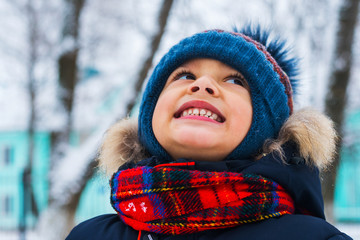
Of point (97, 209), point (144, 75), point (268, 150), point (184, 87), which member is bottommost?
point (97, 209)

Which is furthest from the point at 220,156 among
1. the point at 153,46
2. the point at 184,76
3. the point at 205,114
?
the point at 153,46

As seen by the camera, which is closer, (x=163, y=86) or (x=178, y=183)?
(x=178, y=183)

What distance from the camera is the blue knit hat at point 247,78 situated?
1377mm

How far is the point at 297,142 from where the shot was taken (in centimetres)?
136

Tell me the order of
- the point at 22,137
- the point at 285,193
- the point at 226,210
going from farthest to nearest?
the point at 22,137 → the point at 285,193 → the point at 226,210

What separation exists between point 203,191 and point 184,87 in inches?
17.6

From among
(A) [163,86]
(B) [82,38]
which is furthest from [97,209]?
(A) [163,86]

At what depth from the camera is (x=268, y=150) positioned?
1341 mm

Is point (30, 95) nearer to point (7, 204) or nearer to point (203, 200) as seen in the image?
point (7, 204)

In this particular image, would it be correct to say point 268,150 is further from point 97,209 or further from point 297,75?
point 97,209

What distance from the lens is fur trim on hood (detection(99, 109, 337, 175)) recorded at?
1.31 m

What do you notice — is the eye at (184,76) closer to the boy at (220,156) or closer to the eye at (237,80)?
the boy at (220,156)

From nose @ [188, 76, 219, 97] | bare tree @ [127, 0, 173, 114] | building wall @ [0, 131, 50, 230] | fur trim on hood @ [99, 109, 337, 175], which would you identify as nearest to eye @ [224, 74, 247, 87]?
nose @ [188, 76, 219, 97]

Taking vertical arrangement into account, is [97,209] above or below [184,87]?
below
